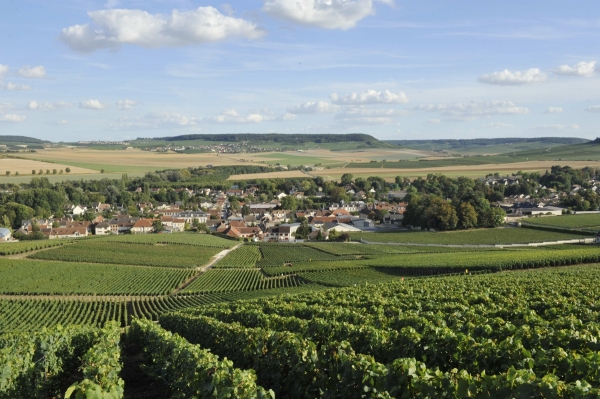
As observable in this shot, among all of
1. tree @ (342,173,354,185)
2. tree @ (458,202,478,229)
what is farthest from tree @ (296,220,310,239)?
tree @ (342,173,354,185)

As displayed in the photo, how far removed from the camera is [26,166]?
547 ft

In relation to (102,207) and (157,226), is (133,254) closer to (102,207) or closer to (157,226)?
(157,226)

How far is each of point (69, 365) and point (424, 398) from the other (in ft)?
42.1

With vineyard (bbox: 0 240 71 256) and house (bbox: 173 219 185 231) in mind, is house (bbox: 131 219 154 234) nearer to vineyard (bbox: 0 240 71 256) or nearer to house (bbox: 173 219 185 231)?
house (bbox: 173 219 185 231)

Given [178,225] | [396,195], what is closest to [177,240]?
[178,225]

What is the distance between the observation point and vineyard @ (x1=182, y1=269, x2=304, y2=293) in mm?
46731

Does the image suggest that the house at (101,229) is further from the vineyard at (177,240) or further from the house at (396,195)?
the house at (396,195)

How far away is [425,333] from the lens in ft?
39.2

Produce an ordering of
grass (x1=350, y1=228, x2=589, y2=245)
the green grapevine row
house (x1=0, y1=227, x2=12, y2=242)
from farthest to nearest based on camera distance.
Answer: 1. house (x1=0, y1=227, x2=12, y2=242)
2. grass (x1=350, y1=228, x2=589, y2=245)
3. the green grapevine row

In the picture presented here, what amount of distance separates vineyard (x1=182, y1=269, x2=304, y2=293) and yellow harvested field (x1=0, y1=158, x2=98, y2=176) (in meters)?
127

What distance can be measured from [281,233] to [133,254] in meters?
37.5

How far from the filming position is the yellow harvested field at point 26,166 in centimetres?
15712

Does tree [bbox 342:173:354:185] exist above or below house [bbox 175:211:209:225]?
above

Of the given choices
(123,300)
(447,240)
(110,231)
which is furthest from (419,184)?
(123,300)
